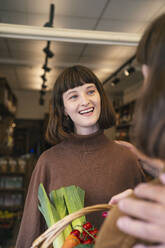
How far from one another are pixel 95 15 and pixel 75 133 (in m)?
2.04

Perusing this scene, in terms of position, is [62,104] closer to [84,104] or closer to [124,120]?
[84,104]

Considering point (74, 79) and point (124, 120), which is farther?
point (124, 120)

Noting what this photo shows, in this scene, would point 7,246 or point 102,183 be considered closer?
point 102,183

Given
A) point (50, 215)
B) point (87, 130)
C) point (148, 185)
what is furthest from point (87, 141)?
point (148, 185)

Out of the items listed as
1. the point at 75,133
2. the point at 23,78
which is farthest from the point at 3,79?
the point at 75,133

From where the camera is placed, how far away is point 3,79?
4820 millimetres

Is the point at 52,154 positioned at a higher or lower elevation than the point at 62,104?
lower

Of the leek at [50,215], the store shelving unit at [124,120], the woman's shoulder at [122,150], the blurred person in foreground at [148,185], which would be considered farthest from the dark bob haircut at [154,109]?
the store shelving unit at [124,120]

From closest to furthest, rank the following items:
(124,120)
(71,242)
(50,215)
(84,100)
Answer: (71,242), (50,215), (84,100), (124,120)

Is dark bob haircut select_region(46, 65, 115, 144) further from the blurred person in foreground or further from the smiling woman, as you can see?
the blurred person in foreground

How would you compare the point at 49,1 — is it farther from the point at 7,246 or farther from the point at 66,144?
the point at 7,246

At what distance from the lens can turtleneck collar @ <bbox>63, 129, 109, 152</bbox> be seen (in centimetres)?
136

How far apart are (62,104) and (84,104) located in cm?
19

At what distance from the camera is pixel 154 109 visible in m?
0.47
